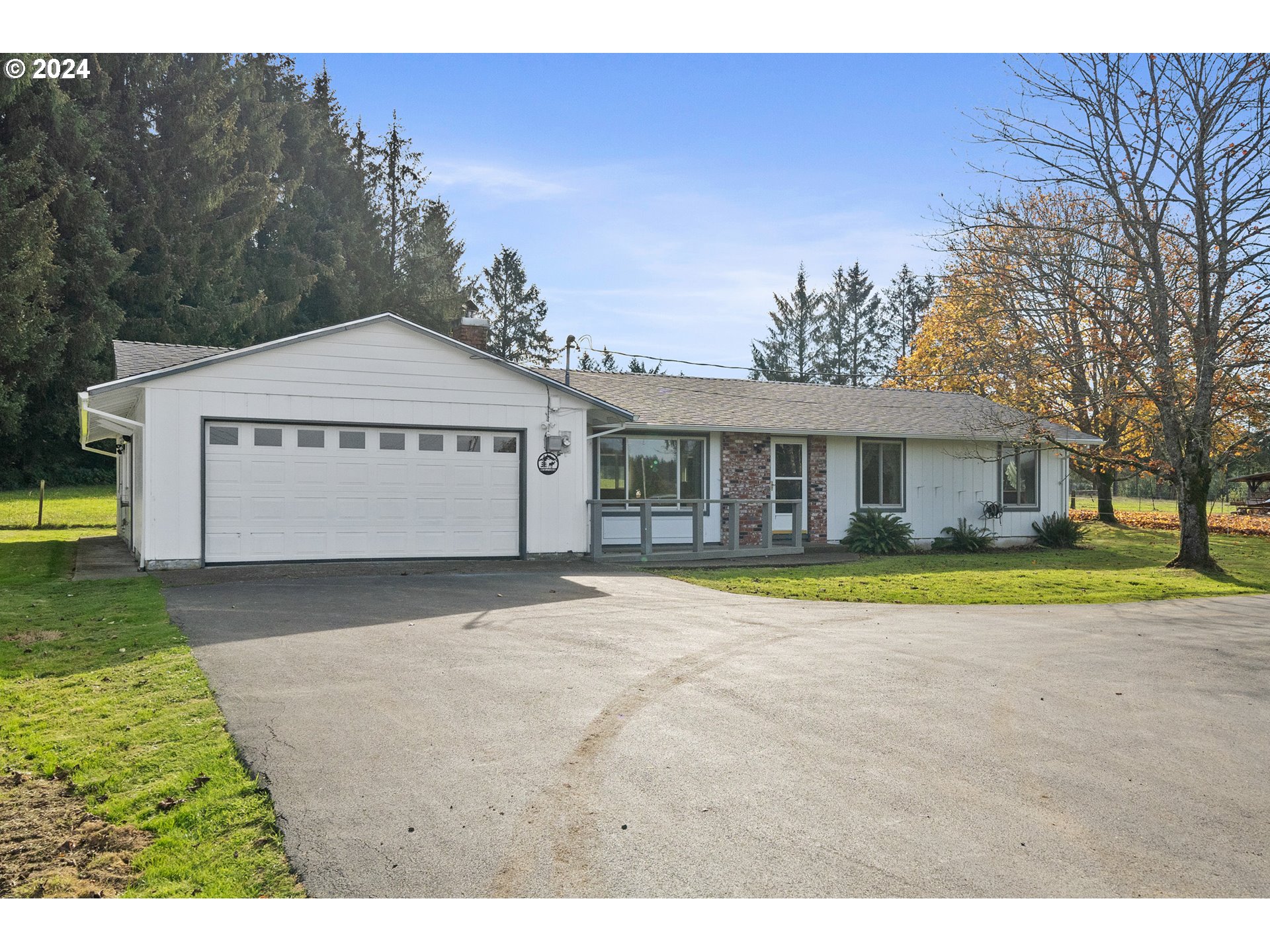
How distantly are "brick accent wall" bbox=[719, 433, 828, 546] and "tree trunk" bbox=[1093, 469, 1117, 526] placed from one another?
518 inches

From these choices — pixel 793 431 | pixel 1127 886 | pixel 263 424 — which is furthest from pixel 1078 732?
pixel 793 431

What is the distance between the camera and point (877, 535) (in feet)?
62.5

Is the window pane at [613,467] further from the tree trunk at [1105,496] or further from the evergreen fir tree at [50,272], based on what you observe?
the evergreen fir tree at [50,272]

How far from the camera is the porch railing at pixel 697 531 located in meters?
15.8

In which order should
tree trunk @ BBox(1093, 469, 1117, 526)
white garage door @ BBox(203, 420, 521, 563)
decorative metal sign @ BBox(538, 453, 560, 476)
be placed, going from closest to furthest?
white garage door @ BBox(203, 420, 521, 563) → decorative metal sign @ BBox(538, 453, 560, 476) → tree trunk @ BBox(1093, 469, 1117, 526)

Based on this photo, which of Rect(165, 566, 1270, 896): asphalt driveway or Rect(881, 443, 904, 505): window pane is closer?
Rect(165, 566, 1270, 896): asphalt driveway

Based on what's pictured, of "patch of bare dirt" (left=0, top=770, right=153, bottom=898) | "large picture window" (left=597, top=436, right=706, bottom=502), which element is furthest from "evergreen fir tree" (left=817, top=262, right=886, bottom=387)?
"patch of bare dirt" (left=0, top=770, right=153, bottom=898)

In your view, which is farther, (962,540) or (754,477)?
(962,540)

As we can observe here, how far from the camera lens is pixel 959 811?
4246 mm

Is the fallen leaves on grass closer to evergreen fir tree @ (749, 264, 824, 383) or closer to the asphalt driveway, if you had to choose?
the asphalt driveway

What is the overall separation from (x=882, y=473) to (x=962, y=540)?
2.27 meters

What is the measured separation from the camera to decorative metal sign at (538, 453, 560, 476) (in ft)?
50.9

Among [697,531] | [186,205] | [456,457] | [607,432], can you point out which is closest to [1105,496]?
[697,531]

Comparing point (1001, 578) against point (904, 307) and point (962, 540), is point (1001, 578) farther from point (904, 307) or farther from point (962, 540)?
point (904, 307)
